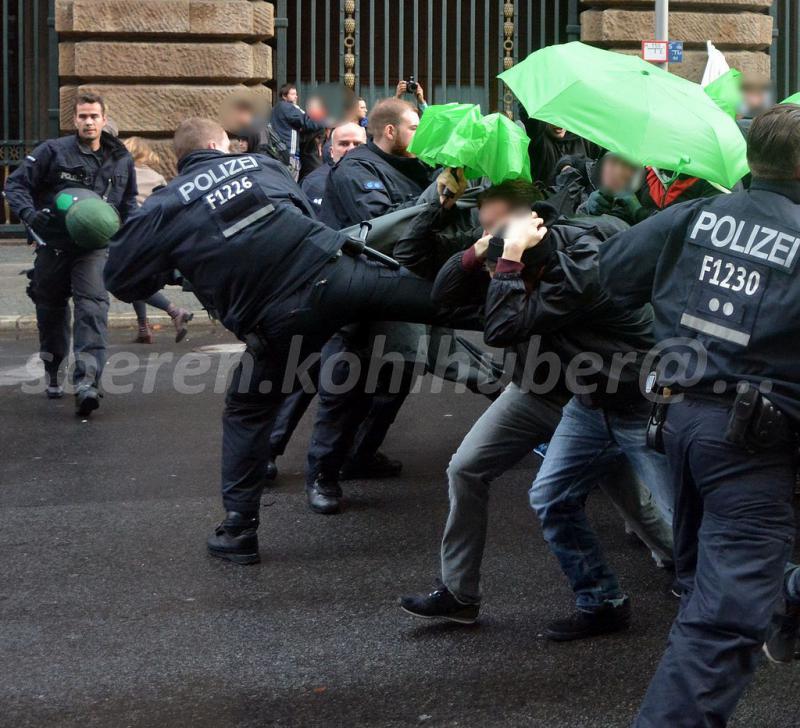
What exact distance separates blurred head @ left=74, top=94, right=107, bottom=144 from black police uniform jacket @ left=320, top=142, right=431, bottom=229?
2.74 meters

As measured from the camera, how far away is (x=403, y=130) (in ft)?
21.9

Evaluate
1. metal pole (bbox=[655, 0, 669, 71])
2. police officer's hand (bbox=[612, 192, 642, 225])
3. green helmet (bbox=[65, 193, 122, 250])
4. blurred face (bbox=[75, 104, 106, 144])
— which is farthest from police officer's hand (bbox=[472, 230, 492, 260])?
metal pole (bbox=[655, 0, 669, 71])

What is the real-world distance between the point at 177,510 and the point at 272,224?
1.62 m

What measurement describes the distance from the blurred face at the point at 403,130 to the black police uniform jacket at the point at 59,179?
9.62 feet

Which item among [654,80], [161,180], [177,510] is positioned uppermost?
[654,80]

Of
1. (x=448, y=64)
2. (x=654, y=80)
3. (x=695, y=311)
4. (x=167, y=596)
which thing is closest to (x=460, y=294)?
(x=654, y=80)

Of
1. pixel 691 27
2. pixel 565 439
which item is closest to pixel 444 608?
pixel 565 439

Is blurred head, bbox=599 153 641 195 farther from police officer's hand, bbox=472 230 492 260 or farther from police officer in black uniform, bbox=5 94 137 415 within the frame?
police officer in black uniform, bbox=5 94 137 415

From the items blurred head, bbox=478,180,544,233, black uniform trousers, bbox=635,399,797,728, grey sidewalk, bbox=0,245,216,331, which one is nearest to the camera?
black uniform trousers, bbox=635,399,797,728

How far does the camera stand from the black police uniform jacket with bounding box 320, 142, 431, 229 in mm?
6566

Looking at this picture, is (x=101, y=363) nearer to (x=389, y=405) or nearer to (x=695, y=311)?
(x=389, y=405)

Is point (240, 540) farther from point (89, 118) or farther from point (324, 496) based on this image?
point (89, 118)

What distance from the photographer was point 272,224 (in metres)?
5.58

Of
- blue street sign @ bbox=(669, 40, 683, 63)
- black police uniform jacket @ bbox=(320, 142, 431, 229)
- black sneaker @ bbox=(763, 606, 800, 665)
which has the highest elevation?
blue street sign @ bbox=(669, 40, 683, 63)
